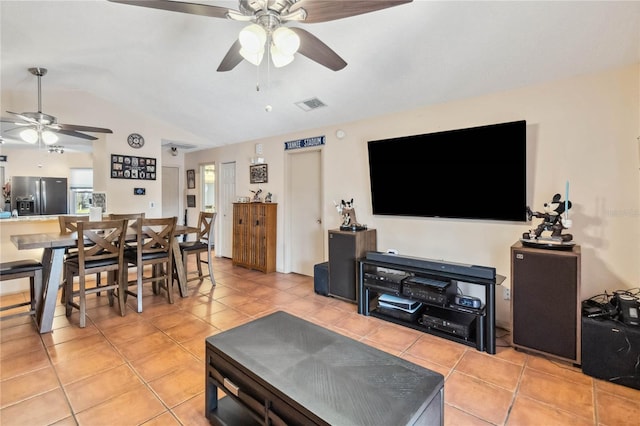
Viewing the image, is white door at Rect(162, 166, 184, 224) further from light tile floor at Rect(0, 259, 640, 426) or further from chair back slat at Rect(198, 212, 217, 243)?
light tile floor at Rect(0, 259, 640, 426)

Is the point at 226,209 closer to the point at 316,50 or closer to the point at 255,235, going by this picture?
the point at 255,235

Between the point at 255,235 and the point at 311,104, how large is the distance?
7.79 ft

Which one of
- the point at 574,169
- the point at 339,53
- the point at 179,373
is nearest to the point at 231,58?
the point at 339,53

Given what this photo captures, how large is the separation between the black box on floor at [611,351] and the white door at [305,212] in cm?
303

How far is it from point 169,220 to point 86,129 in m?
1.61

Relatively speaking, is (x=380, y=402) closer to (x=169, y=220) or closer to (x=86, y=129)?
(x=169, y=220)

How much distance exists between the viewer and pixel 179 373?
6.98ft

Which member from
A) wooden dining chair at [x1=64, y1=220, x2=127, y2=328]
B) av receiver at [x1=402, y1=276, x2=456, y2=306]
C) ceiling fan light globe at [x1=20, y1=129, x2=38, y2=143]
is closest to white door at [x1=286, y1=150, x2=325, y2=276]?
av receiver at [x1=402, y1=276, x2=456, y2=306]

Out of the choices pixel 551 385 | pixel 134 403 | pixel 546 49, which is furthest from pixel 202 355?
pixel 546 49

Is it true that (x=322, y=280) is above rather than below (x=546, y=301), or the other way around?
below

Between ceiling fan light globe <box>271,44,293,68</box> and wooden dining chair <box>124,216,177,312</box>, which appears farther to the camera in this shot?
wooden dining chair <box>124,216,177,312</box>

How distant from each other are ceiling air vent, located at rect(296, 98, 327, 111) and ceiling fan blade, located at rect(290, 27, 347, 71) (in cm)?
154

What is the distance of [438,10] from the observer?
6.93ft

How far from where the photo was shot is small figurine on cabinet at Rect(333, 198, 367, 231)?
370 cm
